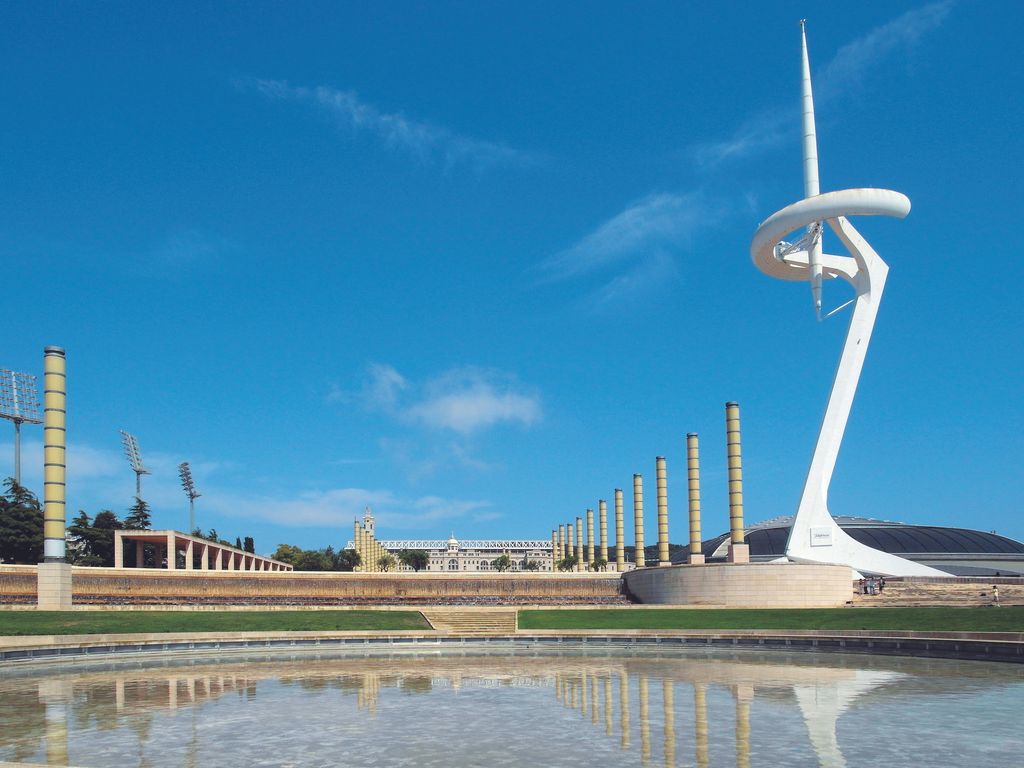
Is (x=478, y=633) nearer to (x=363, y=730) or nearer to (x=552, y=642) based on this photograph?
(x=552, y=642)

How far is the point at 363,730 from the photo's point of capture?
1299 centimetres

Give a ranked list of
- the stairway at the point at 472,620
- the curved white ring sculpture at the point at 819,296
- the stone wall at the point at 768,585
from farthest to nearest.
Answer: the curved white ring sculpture at the point at 819,296 < the stone wall at the point at 768,585 < the stairway at the point at 472,620

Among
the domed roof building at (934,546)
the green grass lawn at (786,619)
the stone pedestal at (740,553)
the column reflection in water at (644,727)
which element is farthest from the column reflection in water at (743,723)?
the domed roof building at (934,546)

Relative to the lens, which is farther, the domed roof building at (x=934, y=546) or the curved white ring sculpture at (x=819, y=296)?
the domed roof building at (x=934, y=546)

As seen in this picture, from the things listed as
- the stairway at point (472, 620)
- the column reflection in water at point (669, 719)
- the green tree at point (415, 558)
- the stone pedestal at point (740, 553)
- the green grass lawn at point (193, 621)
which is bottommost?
the green tree at point (415, 558)

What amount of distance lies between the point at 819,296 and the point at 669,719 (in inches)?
1329

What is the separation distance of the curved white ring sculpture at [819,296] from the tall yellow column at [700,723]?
86.5 ft

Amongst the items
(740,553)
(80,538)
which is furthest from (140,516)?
(740,553)

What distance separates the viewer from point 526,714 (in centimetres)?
1437

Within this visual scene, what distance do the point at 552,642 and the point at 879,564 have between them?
68.9 feet

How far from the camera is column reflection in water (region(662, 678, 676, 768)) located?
428 inches

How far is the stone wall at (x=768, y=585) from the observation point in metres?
38.1

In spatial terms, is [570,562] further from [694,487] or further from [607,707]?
[607,707]

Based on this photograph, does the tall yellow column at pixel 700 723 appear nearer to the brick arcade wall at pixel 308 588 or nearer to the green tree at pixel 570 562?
the brick arcade wall at pixel 308 588
